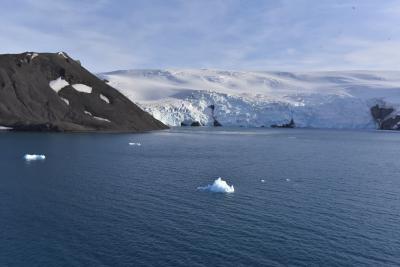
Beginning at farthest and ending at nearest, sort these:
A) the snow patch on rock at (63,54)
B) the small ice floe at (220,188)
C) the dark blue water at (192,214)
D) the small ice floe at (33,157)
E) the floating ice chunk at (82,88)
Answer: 1. the snow patch on rock at (63,54)
2. the floating ice chunk at (82,88)
3. the small ice floe at (33,157)
4. the small ice floe at (220,188)
5. the dark blue water at (192,214)

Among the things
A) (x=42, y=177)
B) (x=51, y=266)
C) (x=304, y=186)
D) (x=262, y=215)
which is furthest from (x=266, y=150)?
(x=51, y=266)

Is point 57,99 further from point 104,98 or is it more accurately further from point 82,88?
point 104,98

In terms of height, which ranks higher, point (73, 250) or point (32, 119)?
point (32, 119)

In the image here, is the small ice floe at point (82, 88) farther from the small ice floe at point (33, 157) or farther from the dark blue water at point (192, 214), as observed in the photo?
the dark blue water at point (192, 214)

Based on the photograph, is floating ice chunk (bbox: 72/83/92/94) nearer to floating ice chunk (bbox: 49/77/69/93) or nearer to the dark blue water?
floating ice chunk (bbox: 49/77/69/93)

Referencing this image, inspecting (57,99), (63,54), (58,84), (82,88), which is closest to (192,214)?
(57,99)

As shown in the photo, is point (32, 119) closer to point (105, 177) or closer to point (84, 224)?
point (105, 177)

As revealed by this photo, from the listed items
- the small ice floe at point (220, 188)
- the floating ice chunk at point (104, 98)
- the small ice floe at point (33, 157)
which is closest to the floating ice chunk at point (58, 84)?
the floating ice chunk at point (104, 98)
